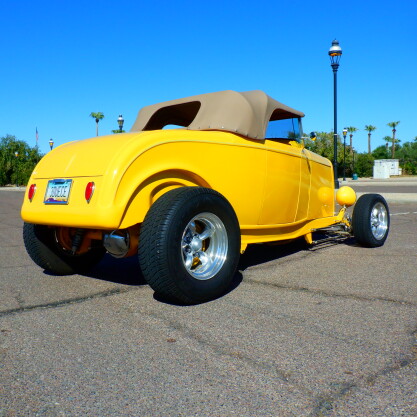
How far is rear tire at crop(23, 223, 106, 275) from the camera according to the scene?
165 inches

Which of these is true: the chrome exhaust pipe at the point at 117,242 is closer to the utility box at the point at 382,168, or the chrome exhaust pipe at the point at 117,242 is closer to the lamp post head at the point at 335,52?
the lamp post head at the point at 335,52

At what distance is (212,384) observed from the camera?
6.98 feet

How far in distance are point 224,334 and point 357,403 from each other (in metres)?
0.98

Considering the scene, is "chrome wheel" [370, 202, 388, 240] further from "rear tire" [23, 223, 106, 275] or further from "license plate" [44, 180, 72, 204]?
"license plate" [44, 180, 72, 204]

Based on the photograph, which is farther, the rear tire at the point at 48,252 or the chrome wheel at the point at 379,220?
the chrome wheel at the point at 379,220

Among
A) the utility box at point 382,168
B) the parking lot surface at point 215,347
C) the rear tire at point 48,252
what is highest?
the utility box at point 382,168

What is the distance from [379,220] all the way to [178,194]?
12.9ft

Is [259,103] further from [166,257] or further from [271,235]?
[166,257]

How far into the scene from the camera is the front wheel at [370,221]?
5.86 meters

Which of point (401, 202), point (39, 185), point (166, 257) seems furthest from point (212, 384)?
point (401, 202)

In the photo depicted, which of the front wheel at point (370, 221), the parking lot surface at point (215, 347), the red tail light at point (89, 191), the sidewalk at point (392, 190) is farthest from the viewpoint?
the sidewalk at point (392, 190)

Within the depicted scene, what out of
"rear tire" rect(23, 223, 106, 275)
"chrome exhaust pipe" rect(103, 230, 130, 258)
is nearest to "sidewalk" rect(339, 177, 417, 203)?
"rear tire" rect(23, 223, 106, 275)

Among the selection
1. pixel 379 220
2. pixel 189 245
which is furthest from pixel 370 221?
pixel 189 245

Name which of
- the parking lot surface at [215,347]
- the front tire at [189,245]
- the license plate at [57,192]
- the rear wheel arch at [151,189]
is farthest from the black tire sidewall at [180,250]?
the license plate at [57,192]
